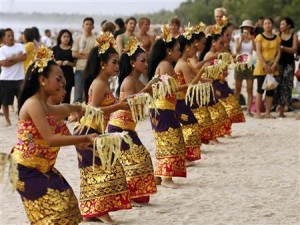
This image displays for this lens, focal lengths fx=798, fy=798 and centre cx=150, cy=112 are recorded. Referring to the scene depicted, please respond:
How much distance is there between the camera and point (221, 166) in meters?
10.5

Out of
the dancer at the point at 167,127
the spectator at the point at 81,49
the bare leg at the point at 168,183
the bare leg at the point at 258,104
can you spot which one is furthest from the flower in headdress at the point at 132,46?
the bare leg at the point at 258,104

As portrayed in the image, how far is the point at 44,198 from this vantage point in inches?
221

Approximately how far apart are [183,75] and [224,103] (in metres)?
3.14

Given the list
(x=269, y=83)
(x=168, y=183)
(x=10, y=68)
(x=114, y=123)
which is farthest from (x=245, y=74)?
(x=114, y=123)

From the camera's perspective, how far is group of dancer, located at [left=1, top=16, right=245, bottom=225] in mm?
5633

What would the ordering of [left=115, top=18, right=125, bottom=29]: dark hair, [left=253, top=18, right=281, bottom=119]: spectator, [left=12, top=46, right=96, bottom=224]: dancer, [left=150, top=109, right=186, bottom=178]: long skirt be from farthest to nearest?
[left=115, top=18, right=125, bottom=29]: dark hair < [left=253, top=18, right=281, bottom=119]: spectator < [left=150, top=109, right=186, bottom=178]: long skirt < [left=12, top=46, right=96, bottom=224]: dancer

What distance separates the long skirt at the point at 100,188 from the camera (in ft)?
23.7

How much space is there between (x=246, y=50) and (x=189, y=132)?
5881mm

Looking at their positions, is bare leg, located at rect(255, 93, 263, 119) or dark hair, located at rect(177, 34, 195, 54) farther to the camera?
bare leg, located at rect(255, 93, 263, 119)

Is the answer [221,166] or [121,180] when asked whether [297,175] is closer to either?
[221,166]

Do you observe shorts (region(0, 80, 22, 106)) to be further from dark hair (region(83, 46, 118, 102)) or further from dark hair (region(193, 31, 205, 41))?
dark hair (region(83, 46, 118, 102))

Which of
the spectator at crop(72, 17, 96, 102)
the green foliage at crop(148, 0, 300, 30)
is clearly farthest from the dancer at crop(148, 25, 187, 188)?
the green foliage at crop(148, 0, 300, 30)

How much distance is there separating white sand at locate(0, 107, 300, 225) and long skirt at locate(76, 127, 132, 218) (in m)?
0.29

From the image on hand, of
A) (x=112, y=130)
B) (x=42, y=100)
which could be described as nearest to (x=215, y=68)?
(x=112, y=130)
